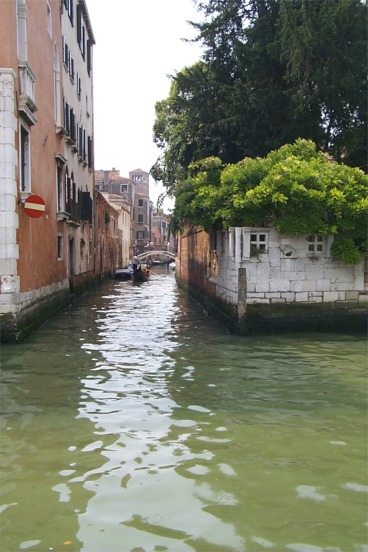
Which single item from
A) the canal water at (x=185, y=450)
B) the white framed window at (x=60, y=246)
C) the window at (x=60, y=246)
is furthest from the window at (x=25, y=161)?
the window at (x=60, y=246)

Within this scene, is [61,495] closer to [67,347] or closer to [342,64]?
[67,347]

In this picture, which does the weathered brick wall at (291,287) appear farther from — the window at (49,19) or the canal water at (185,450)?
the window at (49,19)

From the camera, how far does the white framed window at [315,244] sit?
392 inches

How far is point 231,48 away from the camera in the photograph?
16.0m

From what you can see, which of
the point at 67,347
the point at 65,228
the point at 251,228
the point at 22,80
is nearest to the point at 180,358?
the point at 67,347

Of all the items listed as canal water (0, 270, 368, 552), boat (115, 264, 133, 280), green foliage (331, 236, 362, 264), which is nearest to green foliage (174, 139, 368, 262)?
green foliage (331, 236, 362, 264)

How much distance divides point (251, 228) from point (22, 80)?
187 inches

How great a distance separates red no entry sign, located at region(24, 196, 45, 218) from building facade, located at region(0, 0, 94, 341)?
0.02 meters

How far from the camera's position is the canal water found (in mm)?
3094

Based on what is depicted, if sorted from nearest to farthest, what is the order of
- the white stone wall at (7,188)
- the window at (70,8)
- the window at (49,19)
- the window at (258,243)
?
the white stone wall at (7,188), the window at (258,243), the window at (49,19), the window at (70,8)

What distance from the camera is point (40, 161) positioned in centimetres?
1171

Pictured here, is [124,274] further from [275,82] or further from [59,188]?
[275,82]

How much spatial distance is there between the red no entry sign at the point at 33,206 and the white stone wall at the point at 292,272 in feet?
11.6

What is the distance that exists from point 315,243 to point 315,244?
2 centimetres
